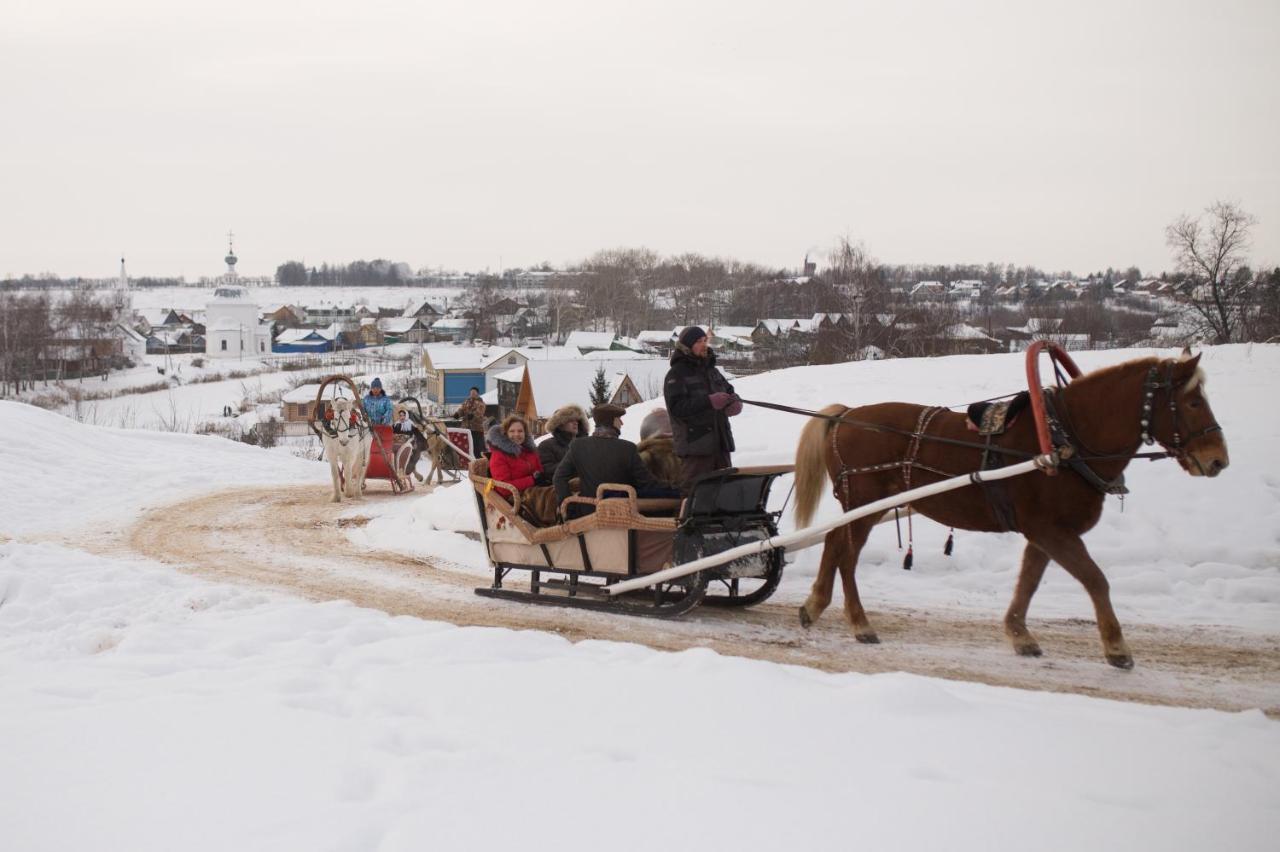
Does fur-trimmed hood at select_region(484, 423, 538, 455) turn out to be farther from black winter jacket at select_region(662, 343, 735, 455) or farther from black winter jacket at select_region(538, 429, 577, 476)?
black winter jacket at select_region(662, 343, 735, 455)

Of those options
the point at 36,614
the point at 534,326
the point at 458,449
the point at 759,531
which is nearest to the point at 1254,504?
the point at 759,531

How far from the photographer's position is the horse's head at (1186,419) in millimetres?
6336

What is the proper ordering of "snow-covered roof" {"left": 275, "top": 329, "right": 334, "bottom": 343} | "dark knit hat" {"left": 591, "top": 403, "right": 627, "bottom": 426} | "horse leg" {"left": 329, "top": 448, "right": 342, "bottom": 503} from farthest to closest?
"snow-covered roof" {"left": 275, "top": 329, "right": 334, "bottom": 343}, "horse leg" {"left": 329, "top": 448, "right": 342, "bottom": 503}, "dark knit hat" {"left": 591, "top": 403, "right": 627, "bottom": 426}

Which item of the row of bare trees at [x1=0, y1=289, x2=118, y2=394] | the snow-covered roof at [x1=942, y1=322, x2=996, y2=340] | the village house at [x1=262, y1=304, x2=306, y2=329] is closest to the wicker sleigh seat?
the snow-covered roof at [x1=942, y1=322, x2=996, y2=340]

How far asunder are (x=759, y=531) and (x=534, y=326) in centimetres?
9651

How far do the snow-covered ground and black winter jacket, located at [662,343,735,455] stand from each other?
2314mm

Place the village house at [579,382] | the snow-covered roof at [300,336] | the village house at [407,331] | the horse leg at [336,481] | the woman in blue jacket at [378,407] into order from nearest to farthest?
the horse leg at [336,481] < the woman in blue jacket at [378,407] < the village house at [579,382] < the snow-covered roof at [300,336] < the village house at [407,331]

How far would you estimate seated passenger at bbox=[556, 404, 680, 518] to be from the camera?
8.33 metres

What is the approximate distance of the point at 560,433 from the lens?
30.6 ft

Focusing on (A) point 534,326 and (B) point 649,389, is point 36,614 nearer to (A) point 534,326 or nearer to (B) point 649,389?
(B) point 649,389

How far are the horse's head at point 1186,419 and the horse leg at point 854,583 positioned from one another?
2193mm

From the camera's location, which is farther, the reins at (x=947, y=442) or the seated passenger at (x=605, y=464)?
the seated passenger at (x=605, y=464)

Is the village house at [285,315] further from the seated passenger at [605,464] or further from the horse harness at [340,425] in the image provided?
the seated passenger at [605,464]

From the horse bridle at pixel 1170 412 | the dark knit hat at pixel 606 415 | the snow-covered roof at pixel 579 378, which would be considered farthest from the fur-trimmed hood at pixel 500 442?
the snow-covered roof at pixel 579 378
